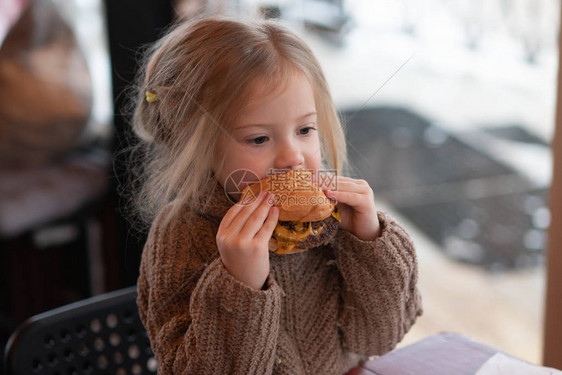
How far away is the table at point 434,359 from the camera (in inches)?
33.9

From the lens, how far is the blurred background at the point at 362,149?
1880 millimetres

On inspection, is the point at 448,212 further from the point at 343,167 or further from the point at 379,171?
the point at 343,167

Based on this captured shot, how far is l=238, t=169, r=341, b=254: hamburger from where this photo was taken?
0.74m

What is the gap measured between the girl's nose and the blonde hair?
7cm

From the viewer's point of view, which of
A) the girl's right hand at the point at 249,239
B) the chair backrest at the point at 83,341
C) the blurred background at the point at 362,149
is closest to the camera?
the girl's right hand at the point at 249,239

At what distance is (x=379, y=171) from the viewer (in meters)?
3.57

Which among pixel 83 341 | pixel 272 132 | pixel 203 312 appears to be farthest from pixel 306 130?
pixel 83 341

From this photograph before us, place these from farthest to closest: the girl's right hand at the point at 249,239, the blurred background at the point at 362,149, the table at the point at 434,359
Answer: the blurred background at the point at 362,149 < the table at the point at 434,359 < the girl's right hand at the point at 249,239

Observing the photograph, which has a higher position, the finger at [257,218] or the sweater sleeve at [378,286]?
the finger at [257,218]

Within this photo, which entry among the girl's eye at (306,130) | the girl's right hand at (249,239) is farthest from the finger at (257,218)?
the girl's eye at (306,130)

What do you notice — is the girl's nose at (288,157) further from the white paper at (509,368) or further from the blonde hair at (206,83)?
the white paper at (509,368)

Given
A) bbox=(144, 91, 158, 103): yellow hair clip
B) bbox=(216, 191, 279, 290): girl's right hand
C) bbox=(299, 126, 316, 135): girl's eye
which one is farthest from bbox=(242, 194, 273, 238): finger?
bbox=(144, 91, 158, 103): yellow hair clip

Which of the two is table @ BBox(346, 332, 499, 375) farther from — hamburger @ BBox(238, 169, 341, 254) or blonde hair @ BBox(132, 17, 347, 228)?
blonde hair @ BBox(132, 17, 347, 228)

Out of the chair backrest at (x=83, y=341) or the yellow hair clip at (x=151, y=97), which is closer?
the yellow hair clip at (x=151, y=97)
